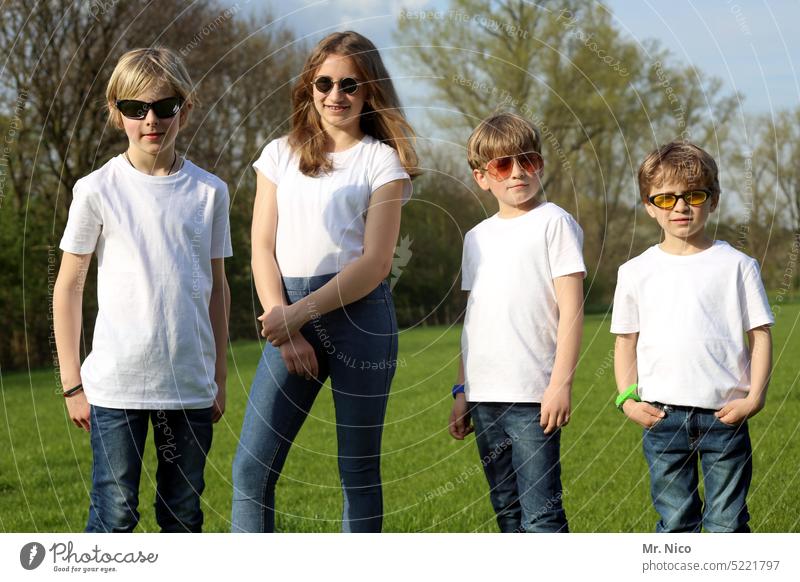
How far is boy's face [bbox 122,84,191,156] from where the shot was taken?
176 inches

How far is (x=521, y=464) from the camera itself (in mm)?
4363

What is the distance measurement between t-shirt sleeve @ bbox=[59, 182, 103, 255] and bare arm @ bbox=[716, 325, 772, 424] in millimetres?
2691

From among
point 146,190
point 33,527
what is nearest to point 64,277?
point 146,190

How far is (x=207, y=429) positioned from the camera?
4430 millimetres

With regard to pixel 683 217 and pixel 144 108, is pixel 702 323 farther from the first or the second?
pixel 144 108

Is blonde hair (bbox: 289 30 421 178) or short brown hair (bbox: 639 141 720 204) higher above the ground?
blonde hair (bbox: 289 30 421 178)

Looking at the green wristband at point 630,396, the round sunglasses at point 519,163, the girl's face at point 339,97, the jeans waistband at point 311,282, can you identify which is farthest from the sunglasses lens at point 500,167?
the green wristband at point 630,396

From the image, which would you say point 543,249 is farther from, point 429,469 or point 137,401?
point 429,469

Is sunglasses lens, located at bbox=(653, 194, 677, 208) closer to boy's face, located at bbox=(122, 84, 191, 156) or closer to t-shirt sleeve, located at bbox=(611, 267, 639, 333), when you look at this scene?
t-shirt sleeve, located at bbox=(611, 267, 639, 333)

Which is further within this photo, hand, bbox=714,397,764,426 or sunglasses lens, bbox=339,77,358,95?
sunglasses lens, bbox=339,77,358,95

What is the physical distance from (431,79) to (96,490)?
107 inches

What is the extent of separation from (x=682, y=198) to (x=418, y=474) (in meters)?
5.26

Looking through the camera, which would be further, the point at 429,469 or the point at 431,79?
the point at 429,469
